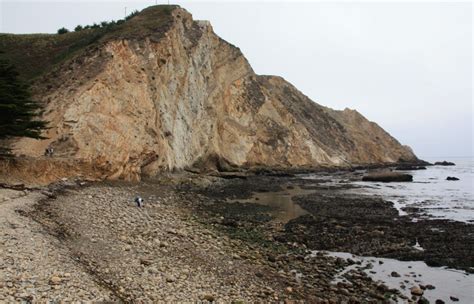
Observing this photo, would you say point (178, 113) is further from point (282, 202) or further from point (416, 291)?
point (416, 291)

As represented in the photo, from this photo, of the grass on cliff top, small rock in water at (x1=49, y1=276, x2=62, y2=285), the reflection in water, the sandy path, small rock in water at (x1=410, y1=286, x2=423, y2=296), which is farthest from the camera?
the grass on cliff top

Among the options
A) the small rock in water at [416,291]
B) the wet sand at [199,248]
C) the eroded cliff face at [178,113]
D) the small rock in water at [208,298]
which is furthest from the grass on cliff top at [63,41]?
the small rock in water at [416,291]

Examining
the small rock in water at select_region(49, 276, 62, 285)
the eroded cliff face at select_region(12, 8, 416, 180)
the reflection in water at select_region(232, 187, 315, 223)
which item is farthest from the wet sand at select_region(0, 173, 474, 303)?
the eroded cliff face at select_region(12, 8, 416, 180)

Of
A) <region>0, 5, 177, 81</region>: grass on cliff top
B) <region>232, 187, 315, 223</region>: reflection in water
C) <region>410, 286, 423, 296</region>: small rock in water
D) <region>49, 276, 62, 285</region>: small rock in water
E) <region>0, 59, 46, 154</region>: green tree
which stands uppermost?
<region>0, 5, 177, 81</region>: grass on cliff top

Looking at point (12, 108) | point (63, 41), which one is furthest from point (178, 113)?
point (12, 108)

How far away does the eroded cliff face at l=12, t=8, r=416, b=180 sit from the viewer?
2717 centimetres

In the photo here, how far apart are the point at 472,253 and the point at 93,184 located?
20.6 m

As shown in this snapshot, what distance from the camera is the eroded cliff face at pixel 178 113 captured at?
89.1 feet

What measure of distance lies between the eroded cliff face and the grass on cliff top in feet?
5.23

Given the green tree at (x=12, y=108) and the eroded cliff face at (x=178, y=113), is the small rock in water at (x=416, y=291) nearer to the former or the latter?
the green tree at (x=12, y=108)

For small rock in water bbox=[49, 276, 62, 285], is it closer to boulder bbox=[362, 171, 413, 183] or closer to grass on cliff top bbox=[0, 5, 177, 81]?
grass on cliff top bbox=[0, 5, 177, 81]

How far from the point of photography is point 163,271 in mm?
11461

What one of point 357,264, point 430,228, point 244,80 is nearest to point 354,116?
point 244,80

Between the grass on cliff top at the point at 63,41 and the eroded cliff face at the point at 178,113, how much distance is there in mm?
1595
